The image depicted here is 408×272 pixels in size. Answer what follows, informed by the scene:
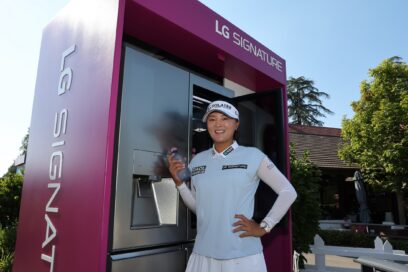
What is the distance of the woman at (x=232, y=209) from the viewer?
1822 millimetres

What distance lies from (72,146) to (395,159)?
13619mm

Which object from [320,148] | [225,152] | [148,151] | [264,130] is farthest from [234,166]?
[320,148]

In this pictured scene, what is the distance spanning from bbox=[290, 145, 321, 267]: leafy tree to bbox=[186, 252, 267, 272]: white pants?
3.86 m

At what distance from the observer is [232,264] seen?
1801mm

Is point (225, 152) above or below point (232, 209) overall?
above

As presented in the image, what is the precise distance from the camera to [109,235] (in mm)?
1875

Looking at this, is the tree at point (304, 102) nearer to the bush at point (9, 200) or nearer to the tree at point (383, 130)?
the tree at point (383, 130)

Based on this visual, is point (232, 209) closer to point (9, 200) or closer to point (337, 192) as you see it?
point (9, 200)

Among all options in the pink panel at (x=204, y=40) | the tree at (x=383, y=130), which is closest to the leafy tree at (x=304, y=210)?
the pink panel at (x=204, y=40)

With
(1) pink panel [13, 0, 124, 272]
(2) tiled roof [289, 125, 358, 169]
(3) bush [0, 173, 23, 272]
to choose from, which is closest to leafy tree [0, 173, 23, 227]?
(3) bush [0, 173, 23, 272]

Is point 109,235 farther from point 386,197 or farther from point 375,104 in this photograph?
point 386,197

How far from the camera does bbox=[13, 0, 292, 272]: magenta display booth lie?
6.16ft

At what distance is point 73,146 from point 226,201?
1.03m

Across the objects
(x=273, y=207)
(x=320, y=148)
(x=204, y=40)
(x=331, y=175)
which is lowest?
(x=273, y=207)
